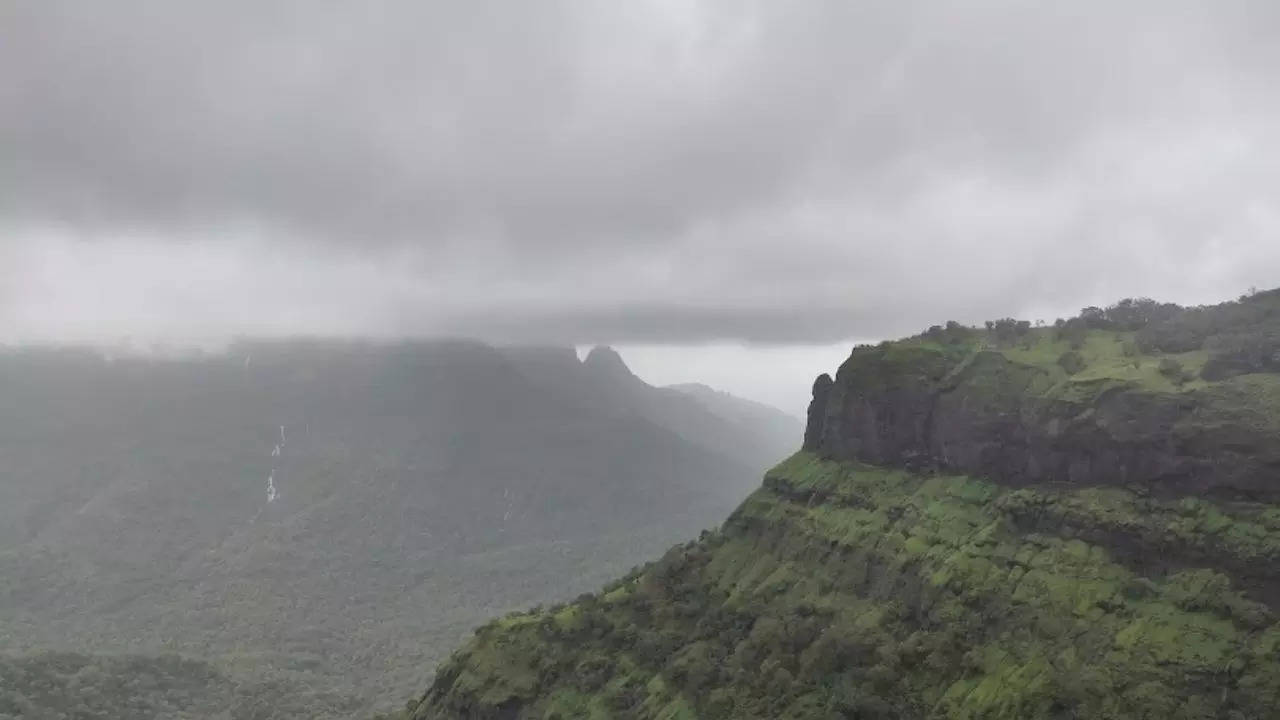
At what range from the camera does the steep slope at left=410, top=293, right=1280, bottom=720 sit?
161 ft

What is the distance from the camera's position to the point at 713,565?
90188 mm

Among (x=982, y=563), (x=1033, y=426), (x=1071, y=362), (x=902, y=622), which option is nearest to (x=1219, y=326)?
(x=1071, y=362)

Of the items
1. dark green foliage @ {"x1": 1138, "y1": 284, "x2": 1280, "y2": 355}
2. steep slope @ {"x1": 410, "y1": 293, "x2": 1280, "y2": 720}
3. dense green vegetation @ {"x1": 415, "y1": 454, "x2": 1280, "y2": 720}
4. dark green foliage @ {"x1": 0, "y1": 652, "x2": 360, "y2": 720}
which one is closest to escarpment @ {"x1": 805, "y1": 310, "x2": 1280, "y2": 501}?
steep slope @ {"x1": 410, "y1": 293, "x2": 1280, "y2": 720}

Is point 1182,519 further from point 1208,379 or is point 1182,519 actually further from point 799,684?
point 799,684

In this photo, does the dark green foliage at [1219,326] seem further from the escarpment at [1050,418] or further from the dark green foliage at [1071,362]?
the dark green foliage at [1071,362]

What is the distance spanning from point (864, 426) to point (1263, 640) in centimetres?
4359

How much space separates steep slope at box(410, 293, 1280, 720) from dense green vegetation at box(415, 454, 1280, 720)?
0.61 ft

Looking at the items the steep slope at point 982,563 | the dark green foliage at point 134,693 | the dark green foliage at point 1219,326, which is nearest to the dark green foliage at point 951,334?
the steep slope at point 982,563

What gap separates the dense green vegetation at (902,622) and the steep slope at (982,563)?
7.4 inches

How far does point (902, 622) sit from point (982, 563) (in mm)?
8055

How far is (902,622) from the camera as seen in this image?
208 feet

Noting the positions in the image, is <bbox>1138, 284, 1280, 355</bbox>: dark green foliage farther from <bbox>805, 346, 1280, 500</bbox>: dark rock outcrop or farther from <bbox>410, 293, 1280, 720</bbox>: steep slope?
<bbox>805, 346, 1280, 500</bbox>: dark rock outcrop

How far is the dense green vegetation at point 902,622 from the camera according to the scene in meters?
47.8

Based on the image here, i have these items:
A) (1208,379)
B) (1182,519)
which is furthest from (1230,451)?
(1208,379)
